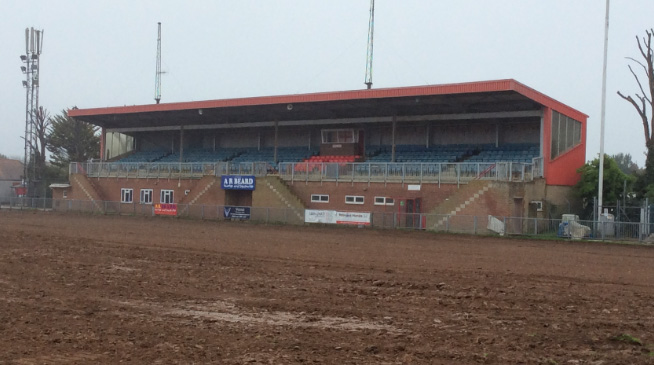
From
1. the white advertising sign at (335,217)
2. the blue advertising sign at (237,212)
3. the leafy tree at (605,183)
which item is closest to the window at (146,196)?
the blue advertising sign at (237,212)

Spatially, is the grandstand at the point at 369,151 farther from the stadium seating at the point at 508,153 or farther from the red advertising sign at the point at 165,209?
the red advertising sign at the point at 165,209

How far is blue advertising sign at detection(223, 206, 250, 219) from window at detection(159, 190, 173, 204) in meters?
7.64

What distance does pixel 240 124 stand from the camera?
54750 millimetres

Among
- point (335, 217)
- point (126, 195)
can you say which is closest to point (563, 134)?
point (335, 217)

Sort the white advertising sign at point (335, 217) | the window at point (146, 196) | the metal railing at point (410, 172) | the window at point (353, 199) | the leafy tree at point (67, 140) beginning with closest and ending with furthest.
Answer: the metal railing at point (410, 172) → the white advertising sign at point (335, 217) → the window at point (353, 199) → the window at point (146, 196) → the leafy tree at point (67, 140)

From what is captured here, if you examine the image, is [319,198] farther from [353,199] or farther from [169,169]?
[169,169]

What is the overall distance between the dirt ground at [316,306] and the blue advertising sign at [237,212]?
1845cm

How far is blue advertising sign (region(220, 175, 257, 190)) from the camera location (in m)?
43.2

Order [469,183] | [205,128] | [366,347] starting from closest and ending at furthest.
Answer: [366,347] → [469,183] → [205,128]

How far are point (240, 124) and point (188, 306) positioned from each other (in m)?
43.8

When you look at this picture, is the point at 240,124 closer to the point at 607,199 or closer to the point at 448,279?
the point at 607,199

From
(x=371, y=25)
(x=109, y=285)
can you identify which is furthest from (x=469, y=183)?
(x=109, y=285)

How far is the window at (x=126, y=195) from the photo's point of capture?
51.7 meters

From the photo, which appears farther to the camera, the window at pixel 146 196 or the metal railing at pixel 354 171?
the window at pixel 146 196
